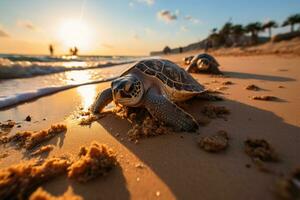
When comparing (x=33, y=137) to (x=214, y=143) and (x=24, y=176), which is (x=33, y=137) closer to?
(x=24, y=176)

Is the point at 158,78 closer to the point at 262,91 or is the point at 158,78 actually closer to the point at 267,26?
the point at 262,91

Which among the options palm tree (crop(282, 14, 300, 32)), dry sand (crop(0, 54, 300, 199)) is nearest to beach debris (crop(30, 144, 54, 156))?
dry sand (crop(0, 54, 300, 199))

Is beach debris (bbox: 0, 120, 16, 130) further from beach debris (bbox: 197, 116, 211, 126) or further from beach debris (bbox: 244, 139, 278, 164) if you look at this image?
beach debris (bbox: 244, 139, 278, 164)

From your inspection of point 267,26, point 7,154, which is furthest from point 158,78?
point 267,26

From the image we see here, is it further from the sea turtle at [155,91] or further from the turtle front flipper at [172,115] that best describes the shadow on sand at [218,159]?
the sea turtle at [155,91]

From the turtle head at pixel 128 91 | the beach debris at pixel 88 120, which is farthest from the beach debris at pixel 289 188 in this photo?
the beach debris at pixel 88 120

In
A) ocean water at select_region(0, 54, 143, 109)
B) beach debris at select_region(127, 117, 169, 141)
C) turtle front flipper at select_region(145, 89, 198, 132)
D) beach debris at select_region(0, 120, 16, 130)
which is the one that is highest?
ocean water at select_region(0, 54, 143, 109)
